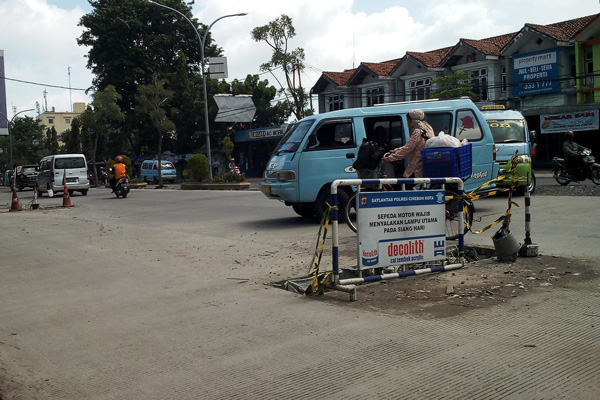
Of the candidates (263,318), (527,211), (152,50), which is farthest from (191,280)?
(152,50)

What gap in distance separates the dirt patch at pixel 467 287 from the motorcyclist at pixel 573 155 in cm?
1102

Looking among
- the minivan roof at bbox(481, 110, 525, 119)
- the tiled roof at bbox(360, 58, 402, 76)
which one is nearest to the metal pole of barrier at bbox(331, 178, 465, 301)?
the minivan roof at bbox(481, 110, 525, 119)

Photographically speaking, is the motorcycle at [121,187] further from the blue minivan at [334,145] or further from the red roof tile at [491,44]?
the red roof tile at [491,44]

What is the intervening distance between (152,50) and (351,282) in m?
52.2

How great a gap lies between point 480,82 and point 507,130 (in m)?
23.8

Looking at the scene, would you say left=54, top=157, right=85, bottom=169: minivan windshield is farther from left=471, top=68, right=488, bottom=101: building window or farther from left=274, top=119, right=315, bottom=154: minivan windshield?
left=471, top=68, right=488, bottom=101: building window

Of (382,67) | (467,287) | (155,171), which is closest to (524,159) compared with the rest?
(467,287)

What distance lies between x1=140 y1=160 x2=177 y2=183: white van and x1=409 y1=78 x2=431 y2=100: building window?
20.2m

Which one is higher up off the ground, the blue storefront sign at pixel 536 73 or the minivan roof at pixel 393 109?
the blue storefront sign at pixel 536 73

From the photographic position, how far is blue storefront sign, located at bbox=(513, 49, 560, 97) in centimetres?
3453

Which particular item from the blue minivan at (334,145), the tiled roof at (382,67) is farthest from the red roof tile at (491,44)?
the blue minivan at (334,145)

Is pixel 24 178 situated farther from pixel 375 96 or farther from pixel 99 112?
pixel 375 96

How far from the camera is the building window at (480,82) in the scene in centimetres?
3859

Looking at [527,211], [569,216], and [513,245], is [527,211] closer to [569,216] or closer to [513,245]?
[513,245]
